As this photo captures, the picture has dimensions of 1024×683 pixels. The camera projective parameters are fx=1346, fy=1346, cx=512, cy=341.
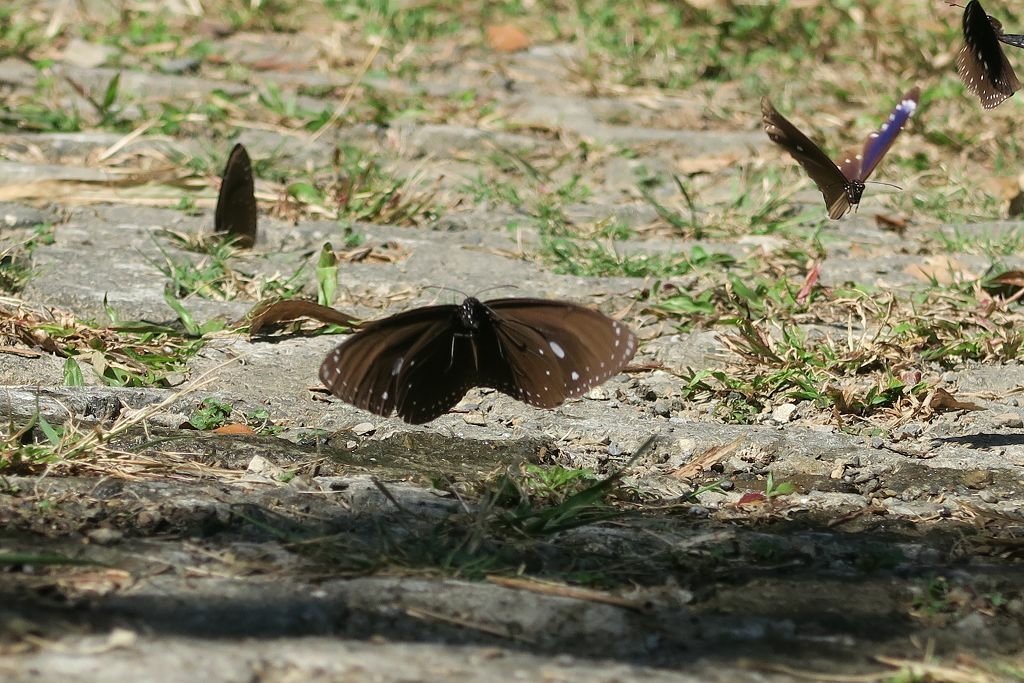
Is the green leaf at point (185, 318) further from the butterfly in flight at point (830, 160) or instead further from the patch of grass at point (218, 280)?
the butterfly in flight at point (830, 160)

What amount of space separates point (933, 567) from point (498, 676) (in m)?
0.94

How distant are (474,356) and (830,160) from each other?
1.01 meters

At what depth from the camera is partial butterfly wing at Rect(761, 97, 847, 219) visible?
3295 mm

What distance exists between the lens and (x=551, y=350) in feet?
9.77

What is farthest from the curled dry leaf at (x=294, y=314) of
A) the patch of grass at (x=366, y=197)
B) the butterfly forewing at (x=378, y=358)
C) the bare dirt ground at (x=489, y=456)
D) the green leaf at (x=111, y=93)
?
the green leaf at (x=111, y=93)

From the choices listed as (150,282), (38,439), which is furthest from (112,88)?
(38,439)

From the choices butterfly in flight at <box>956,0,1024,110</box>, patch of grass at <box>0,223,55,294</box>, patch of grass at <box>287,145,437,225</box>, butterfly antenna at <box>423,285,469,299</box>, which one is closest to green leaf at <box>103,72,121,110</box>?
patch of grass at <box>287,145,437,225</box>

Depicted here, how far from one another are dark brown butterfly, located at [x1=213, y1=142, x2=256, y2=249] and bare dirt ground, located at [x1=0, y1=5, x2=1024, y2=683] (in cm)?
9

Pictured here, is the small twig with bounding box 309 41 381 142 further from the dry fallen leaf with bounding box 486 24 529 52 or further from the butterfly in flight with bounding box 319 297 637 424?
the butterfly in flight with bounding box 319 297 637 424

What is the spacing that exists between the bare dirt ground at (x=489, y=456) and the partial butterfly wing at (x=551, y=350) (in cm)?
13

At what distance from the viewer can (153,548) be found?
2.15 m

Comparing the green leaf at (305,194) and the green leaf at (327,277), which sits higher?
the green leaf at (305,194)

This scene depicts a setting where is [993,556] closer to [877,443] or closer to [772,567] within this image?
[772,567]

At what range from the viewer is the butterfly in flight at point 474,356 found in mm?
2867
